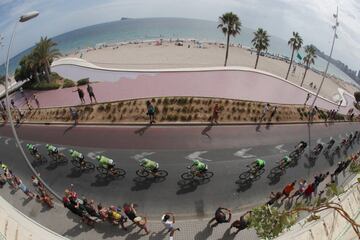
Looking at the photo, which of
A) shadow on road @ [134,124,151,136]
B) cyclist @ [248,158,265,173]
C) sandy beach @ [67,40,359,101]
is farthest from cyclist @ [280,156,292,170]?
sandy beach @ [67,40,359,101]

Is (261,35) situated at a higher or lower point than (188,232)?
higher

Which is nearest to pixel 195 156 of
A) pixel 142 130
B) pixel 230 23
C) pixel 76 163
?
pixel 142 130

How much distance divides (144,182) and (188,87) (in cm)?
1263

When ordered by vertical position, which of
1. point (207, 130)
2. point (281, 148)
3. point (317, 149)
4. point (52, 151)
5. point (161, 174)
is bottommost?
point (161, 174)

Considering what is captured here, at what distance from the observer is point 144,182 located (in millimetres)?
16344

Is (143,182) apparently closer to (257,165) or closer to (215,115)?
(257,165)

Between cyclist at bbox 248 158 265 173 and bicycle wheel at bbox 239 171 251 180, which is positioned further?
bicycle wheel at bbox 239 171 251 180

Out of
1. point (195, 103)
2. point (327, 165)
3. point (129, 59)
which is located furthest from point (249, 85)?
point (129, 59)

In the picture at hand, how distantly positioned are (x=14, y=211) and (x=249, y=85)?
2312cm

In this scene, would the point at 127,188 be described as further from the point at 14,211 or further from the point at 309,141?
the point at 309,141

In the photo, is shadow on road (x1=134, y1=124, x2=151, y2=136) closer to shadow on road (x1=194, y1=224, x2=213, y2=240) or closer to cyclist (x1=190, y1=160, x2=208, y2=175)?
cyclist (x1=190, y1=160, x2=208, y2=175)

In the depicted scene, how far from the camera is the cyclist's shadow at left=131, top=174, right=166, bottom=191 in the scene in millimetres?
16031

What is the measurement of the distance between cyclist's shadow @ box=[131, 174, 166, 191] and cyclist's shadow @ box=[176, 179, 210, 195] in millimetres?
1133

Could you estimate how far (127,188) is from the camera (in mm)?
16109
